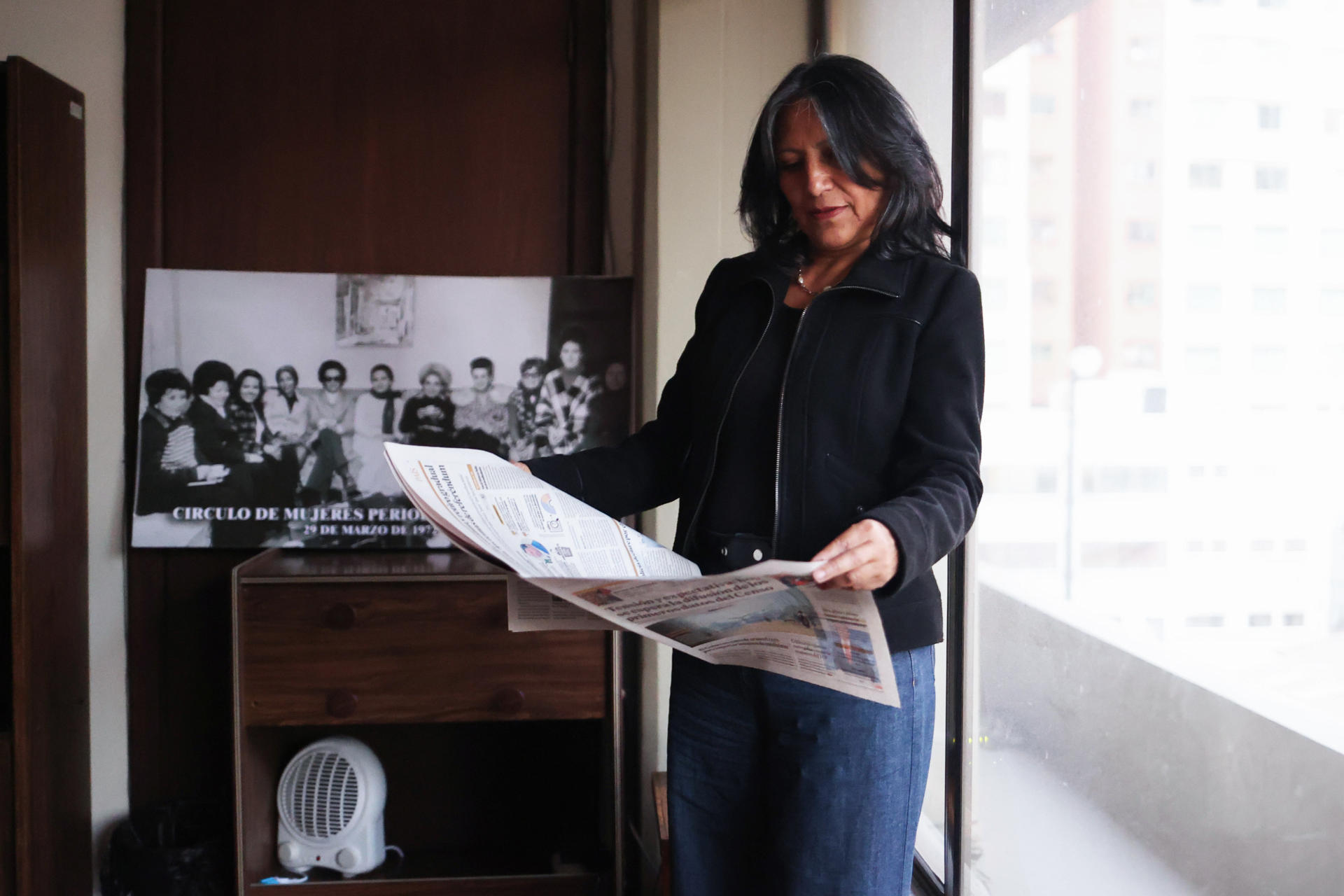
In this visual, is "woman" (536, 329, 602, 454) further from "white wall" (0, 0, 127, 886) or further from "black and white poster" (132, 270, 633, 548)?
"white wall" (0, 0, 127, 886)

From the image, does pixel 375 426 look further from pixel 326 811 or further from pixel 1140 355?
pixel 1140 355

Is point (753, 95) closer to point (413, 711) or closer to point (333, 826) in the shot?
point (413, 711)

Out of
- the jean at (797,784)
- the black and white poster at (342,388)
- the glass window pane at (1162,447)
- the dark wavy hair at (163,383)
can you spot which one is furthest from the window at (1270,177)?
the dark wavy hair at (163,383)

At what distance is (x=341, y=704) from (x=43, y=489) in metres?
0.75

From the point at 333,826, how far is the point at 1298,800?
1.78m

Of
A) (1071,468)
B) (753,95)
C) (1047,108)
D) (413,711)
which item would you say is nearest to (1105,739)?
(1071,468)

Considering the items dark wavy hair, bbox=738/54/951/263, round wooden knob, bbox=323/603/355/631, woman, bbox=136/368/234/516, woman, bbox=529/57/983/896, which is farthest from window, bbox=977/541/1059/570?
woman, bbox=136/368/234/516

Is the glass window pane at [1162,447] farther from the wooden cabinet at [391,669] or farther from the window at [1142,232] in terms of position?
the wooden cabinet at [391,669]

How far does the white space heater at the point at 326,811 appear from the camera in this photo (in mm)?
2051

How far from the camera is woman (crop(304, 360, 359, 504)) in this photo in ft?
7.37

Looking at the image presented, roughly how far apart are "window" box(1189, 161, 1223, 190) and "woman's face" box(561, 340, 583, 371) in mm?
1466

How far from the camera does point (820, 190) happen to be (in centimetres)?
104

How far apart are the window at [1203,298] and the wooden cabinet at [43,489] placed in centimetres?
197

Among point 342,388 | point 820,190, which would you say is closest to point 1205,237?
point 820,190
